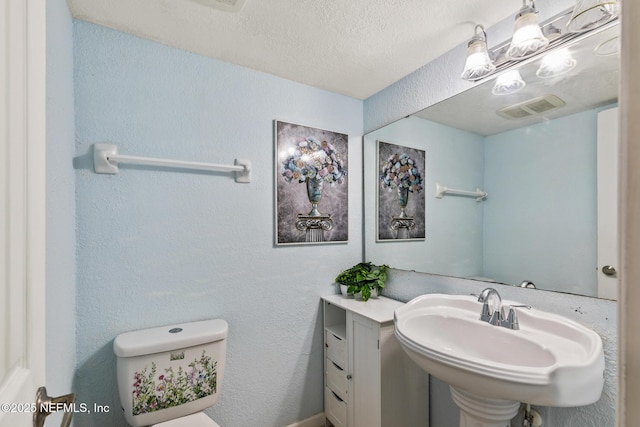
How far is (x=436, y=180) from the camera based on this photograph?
1654 mm

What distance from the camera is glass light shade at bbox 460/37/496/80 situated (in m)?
1.27

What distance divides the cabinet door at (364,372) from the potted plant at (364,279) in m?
0.20

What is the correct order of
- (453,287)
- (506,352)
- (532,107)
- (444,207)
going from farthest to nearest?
(444,207)
(453,287)
(532,107)
(506,352)

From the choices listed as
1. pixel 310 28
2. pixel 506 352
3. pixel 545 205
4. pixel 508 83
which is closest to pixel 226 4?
pixel 310 28

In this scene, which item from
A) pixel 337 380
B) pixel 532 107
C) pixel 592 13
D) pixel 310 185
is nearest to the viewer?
pixel 592 13

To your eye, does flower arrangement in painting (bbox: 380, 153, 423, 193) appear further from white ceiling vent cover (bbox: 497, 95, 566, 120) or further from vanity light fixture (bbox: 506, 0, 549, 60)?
vanity light fixture (bbox: 506, 0, 549, 60)

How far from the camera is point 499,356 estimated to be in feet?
3.70

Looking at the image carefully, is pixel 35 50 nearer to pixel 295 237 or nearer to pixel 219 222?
pixel 219 222

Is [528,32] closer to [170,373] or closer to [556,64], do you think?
[556,64]

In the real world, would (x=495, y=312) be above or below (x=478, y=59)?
below

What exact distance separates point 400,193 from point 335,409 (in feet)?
4.45

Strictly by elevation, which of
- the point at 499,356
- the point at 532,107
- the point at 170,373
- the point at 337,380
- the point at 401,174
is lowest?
the point at 337,380

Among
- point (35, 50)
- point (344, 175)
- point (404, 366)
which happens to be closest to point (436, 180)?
point (344, 175)

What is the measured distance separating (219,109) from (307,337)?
1.42 m
